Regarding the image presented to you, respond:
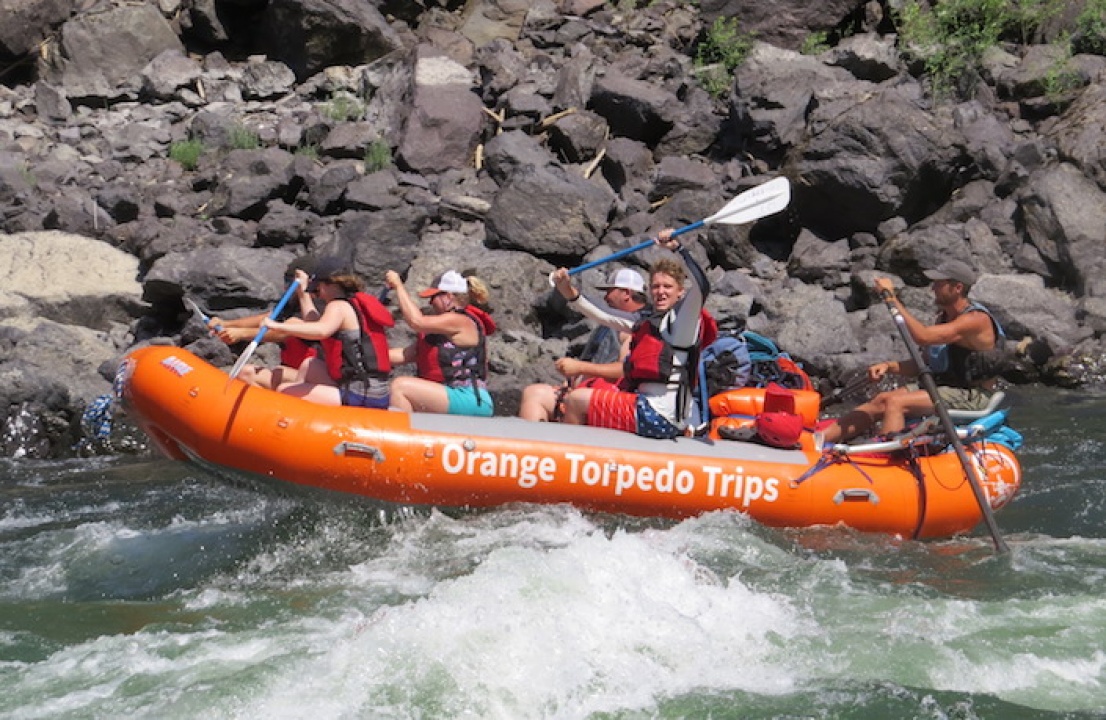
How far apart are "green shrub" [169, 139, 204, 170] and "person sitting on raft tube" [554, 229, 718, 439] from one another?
30.9 ft

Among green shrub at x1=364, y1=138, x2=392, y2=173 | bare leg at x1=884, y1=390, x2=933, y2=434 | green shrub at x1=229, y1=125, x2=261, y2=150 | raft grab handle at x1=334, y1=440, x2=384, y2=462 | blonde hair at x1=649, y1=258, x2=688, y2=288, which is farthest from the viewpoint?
green shrub at x1=229, y1=125, x2=261, y2=150

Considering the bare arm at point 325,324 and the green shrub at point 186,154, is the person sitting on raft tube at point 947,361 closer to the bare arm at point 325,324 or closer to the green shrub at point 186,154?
the bare arm at point 325,324

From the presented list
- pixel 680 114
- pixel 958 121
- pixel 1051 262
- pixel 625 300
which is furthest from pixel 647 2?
pixel 625 300

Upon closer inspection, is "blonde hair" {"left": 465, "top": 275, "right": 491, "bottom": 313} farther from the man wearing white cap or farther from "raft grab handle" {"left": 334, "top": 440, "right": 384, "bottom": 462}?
"raft grab handle" {"left": 334, "top": 440, "right": 384, "bottom": 462}

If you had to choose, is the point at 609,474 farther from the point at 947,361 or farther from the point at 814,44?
the point at 814,44

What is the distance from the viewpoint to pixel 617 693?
4.07 m

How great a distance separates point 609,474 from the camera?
6.13 m

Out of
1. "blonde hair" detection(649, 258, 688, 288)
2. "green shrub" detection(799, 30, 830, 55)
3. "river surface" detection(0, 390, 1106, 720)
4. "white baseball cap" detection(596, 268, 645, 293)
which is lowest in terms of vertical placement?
"river surface" detection(0, 390, 1106, 720)

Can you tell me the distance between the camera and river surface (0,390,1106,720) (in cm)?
404

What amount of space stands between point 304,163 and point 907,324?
896cm

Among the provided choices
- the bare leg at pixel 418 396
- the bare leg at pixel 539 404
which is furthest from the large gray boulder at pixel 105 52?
the bare leg at pixel 539 404

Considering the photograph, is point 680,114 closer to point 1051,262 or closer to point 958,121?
point 958,121

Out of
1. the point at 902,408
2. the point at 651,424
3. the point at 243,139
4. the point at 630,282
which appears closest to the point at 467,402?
the point at 651,424

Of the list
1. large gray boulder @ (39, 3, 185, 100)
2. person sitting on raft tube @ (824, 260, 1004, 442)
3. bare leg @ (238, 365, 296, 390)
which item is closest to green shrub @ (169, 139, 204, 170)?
large gray boulder @ (39, 3, 185, 100)
